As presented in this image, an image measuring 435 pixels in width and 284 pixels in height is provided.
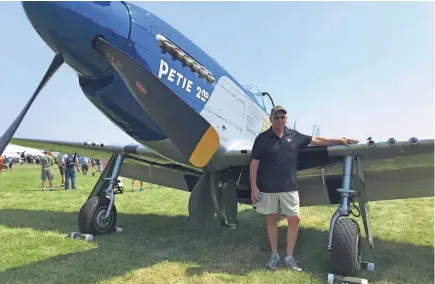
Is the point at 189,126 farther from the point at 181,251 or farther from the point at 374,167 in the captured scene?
the point at 374,167

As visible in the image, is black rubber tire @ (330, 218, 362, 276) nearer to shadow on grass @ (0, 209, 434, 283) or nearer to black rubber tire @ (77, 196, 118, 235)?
shadow on grass @ (0, 209, 434, 283)

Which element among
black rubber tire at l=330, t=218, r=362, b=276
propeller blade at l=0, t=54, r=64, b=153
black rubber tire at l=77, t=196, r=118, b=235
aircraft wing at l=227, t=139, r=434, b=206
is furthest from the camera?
black rubber tire at l=77, t=196, r=118, b=235

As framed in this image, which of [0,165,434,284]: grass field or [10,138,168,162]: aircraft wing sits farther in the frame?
[10,138,168,162]: aircraft wing

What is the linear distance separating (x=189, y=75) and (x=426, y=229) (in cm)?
497

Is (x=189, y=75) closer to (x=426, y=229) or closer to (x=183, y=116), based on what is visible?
(x=183, y=116)

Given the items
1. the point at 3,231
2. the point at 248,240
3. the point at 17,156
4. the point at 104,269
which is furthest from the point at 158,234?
the point at 17,156

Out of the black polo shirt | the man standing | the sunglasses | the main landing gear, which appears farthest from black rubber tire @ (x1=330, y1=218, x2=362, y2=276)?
the sunglasses

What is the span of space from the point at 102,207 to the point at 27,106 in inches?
94.9

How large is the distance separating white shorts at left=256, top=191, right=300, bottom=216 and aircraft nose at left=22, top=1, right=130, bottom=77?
2.30m

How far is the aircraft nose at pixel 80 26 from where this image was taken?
3.07 m

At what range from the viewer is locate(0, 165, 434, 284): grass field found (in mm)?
3805

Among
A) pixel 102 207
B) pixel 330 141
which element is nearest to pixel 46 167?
A: pixel 102 207

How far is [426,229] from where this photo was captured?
6.17 meters

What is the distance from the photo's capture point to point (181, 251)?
16.0 ft
